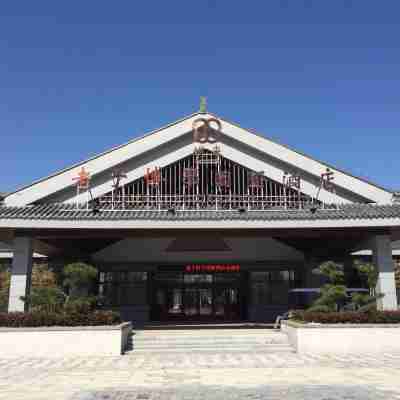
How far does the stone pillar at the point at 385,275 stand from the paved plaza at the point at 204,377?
135 inches

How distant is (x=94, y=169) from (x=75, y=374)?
10595 millimetres

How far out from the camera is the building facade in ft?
54.0

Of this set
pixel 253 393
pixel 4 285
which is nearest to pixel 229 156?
pixel 253 393

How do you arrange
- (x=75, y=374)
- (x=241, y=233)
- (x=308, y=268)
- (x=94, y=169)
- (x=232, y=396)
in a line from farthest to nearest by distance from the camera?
1. (x=308, y=268)
2. (x=94, y=169)
3. (x=241, y=233)
4. (x=75, y=374)
5. (x=232, y=396)

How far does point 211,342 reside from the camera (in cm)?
1599

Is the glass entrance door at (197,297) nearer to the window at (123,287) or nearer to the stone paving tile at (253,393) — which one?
the window at (123,287)

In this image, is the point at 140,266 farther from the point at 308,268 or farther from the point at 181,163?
the point at 308,268

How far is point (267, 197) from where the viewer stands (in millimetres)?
19672

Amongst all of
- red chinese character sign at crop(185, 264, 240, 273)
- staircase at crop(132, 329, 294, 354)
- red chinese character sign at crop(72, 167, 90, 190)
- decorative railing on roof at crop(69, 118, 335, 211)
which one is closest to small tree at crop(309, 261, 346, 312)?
staircase at crop(132, 329, 294, 354)

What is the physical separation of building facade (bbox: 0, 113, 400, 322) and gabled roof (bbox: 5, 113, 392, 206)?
4cm

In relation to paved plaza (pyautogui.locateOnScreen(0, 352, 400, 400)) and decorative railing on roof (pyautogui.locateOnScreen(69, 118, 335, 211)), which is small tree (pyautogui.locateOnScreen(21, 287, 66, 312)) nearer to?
paved plaza (pyautogui.locateOnScreen(0, 352, 400, 400))

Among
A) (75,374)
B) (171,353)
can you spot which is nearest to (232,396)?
(75,374)

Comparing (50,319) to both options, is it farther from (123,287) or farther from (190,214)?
(123,287)

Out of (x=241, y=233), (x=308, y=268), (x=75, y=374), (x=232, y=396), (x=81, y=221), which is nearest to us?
(x=232, y=396)
